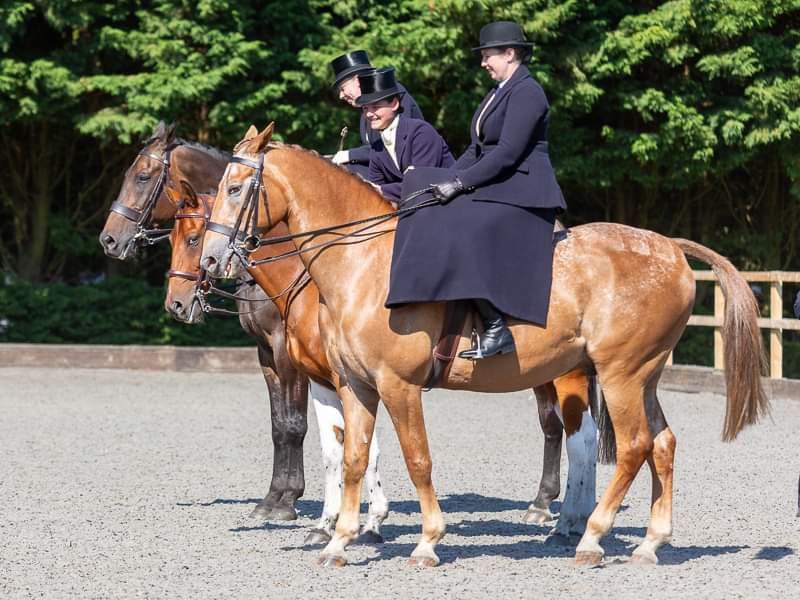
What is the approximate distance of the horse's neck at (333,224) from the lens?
685 centimetres

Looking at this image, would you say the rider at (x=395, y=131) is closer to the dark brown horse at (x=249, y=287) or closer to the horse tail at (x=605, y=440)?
the dark brown horse at (x=249, y=287)

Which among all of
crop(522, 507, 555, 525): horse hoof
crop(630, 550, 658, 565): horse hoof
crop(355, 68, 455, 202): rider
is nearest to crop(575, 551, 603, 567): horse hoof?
crop(630, 550, 658, 565): horse hoof

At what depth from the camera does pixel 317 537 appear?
297 inches

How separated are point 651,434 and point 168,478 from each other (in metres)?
4.30

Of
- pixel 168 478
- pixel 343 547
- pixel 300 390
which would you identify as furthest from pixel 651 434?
pixel 168 478

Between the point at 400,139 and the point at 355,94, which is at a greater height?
the point at 355,94

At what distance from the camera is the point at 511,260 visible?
22.0 feet

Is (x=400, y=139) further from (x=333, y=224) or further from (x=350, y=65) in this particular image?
(x=333, y=224)

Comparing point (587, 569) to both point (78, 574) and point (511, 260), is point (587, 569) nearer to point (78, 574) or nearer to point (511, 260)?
point (511, 260)

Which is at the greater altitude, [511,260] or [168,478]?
[511,260]

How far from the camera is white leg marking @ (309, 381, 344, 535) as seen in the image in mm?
7652

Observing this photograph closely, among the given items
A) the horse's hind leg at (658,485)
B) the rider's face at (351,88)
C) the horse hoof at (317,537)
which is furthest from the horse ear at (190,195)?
the horse's hind leg at (658,485)

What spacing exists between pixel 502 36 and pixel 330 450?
101 inches

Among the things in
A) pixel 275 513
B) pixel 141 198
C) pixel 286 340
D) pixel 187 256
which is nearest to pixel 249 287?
pixel 187 256
